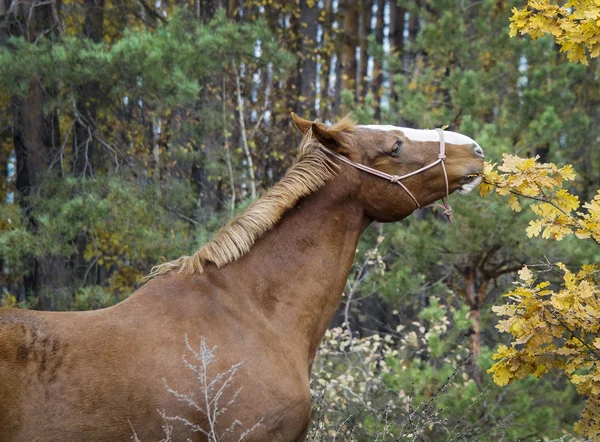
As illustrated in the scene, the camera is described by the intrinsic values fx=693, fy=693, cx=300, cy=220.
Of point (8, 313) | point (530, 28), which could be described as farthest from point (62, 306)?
point (530, 28)

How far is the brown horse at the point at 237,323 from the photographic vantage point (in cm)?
299

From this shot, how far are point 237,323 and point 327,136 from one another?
3.44 feet

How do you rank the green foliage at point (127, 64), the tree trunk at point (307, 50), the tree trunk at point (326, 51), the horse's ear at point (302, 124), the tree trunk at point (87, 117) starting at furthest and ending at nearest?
the tree trunk at point (326, 51) → the tree trunk at point (307, 50) → the tree trunk at point (87, 117) → the green foliage at point (127, 64) → the horse's ear at point (302, 124)

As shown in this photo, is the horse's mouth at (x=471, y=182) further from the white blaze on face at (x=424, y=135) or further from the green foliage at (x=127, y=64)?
the green foliage at (x=127, y=64)

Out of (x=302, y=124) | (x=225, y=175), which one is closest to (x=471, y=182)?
(x=302, y=124)

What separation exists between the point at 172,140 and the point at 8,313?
668 centimetres

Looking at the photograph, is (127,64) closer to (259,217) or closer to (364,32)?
(259,217)

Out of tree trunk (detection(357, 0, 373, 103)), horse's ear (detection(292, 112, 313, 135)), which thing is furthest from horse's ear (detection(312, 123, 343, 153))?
tree trunk (detection(357, 0, 373, 103))

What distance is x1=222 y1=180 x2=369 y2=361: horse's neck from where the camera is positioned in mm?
3406

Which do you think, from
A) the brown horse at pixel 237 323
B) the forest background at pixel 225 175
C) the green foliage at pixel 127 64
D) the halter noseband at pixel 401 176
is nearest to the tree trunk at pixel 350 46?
the forest background at pixel 225 175

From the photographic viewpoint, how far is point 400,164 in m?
3.70

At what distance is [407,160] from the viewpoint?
3.70 meters

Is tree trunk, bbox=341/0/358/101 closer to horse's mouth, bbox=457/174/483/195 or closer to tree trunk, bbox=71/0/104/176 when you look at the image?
tree trunk, bbox=71/0/104/176

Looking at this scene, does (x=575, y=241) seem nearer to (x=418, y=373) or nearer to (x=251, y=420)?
(x=418, y=373)
